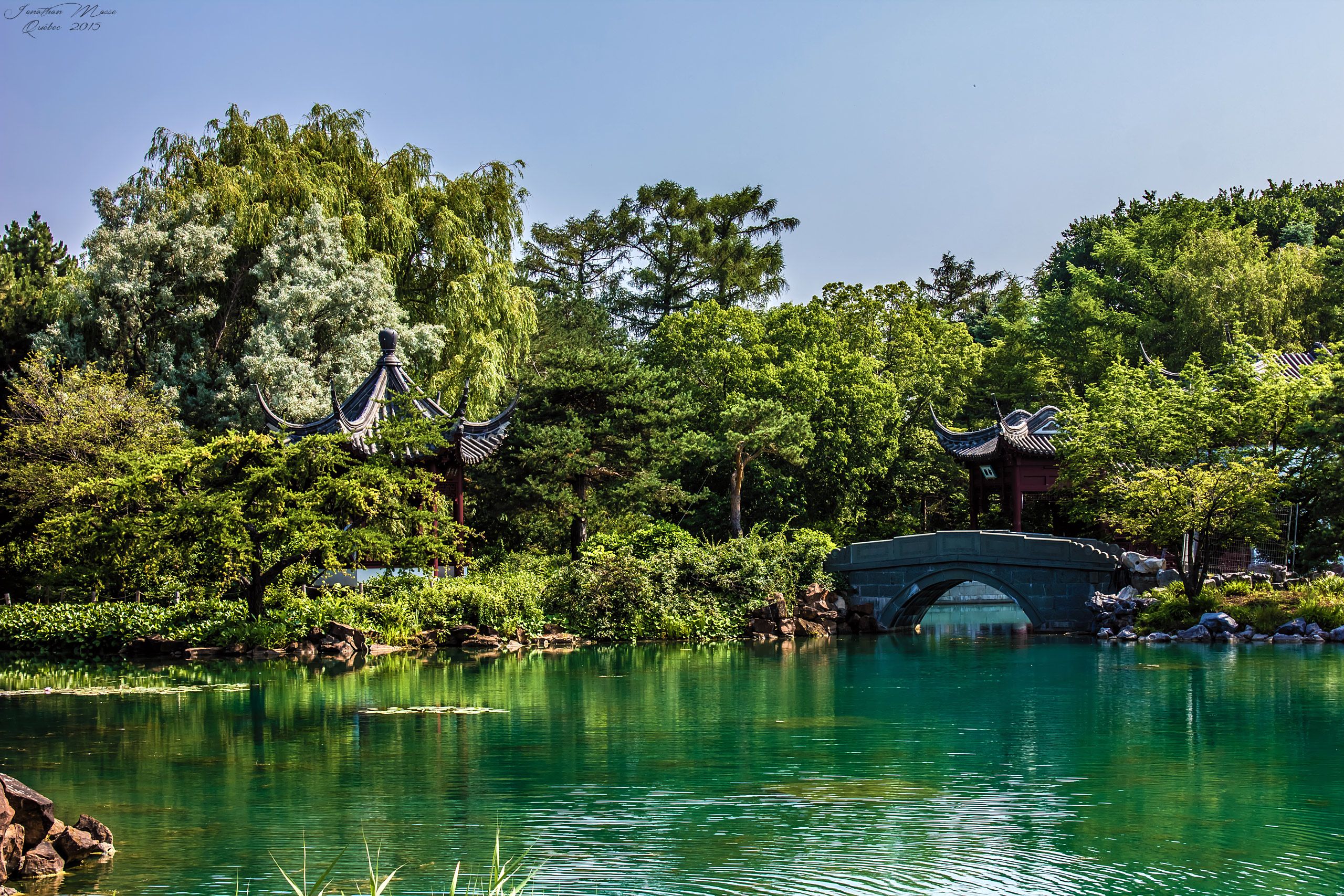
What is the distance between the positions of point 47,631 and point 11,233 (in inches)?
679

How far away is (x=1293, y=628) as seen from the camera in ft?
68.2

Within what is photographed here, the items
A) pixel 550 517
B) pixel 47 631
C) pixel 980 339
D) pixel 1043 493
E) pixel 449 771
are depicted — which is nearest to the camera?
pixel 449 771

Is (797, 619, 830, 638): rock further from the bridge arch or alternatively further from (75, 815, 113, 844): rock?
(75, 815, 113, 844): rock

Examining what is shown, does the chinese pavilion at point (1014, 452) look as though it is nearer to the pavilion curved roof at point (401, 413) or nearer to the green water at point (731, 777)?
the green water at point (731, 777)

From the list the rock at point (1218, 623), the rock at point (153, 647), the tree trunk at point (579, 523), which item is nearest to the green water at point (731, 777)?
the rock at point (153, 647)

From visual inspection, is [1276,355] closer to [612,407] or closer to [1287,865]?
[612,407]

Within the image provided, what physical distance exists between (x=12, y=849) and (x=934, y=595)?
20.7 m

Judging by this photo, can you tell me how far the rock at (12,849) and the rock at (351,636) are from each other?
13.8 meters

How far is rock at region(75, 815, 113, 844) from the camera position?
7895 mm

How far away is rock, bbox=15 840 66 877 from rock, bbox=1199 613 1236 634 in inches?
737

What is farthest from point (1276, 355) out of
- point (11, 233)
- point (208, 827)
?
point (11, 233)

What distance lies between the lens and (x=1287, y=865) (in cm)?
746

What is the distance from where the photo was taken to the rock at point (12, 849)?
7.23 meters

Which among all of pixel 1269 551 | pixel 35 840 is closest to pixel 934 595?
pixel 1269 551
